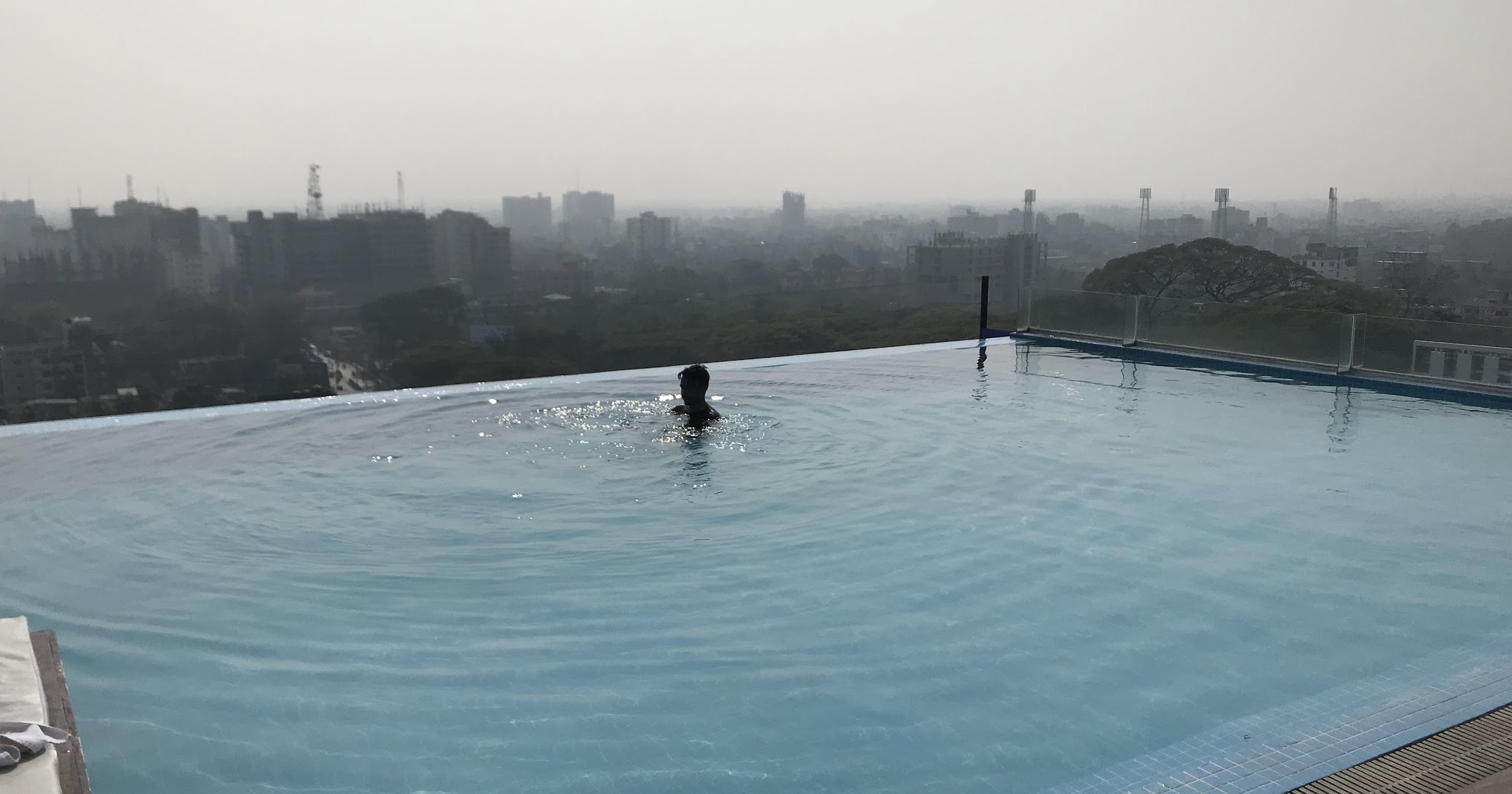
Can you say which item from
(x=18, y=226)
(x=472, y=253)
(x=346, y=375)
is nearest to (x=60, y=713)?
(x=346, y=375)

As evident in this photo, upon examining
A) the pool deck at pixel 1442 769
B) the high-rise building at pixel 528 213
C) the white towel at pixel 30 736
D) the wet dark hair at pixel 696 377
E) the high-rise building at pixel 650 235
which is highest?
the high-rise building at pixel 528 213

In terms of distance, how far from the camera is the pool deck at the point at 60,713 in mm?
3004

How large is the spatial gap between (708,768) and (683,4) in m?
21.1

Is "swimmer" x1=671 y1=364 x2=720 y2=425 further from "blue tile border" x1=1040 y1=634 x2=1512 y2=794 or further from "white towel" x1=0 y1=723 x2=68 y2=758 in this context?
"white towel" x1=0 y1=723 x2=68 y2=758

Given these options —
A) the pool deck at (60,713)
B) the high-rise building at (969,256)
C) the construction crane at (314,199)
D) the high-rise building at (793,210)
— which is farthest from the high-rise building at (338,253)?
the pool deck at (60,713)

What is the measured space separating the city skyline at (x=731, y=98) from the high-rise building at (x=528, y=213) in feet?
1.19

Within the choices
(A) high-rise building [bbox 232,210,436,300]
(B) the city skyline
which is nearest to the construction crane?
(A) high-rise building [bbox 232,210,436,300]

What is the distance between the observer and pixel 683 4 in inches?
898

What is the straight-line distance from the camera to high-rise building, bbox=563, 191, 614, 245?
27859 mm

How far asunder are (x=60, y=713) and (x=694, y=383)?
6.62 metres

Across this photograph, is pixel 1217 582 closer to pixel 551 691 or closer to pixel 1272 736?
pixel 1272 736

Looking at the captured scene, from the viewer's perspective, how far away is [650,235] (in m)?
28.4

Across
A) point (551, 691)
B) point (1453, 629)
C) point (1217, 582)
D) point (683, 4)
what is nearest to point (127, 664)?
point (551, 691)

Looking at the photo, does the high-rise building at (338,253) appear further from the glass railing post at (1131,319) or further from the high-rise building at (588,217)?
the glass railing post at (1131,319)
